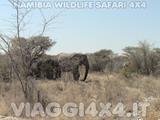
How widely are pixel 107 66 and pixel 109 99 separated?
23.3 meters

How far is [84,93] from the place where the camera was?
14070mm

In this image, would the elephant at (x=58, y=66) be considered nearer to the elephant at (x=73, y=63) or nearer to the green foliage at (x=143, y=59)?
the elephant at (x=73, y=63)

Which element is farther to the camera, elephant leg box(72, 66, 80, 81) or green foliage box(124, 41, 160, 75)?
green foliage box(124, 41, 160, 75)

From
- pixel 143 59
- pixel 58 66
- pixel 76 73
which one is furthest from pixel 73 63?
pixel 143 59

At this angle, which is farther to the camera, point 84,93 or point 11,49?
point 84,93

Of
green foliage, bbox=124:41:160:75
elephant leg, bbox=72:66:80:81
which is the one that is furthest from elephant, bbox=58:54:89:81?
green foliage, bbox=124:41:160:75

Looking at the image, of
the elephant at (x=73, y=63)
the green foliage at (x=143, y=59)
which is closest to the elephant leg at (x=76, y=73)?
the elephant at (x=73, y=63)

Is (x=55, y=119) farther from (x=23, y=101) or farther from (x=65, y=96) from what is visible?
(x=65, y=96)

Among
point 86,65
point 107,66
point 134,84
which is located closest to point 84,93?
point 134,84

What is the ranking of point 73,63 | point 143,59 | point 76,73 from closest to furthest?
point 76,73
point 73,63
point 143,59

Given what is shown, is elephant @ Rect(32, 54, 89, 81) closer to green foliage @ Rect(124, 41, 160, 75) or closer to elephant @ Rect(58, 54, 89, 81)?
elephant @ Rect(58, 54, 89, 81)

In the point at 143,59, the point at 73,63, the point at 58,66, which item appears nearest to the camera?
the point at 73,63

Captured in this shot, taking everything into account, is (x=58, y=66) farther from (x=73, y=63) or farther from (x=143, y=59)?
(x=143, y=59)

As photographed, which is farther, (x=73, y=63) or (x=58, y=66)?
(x=58, y=66)
